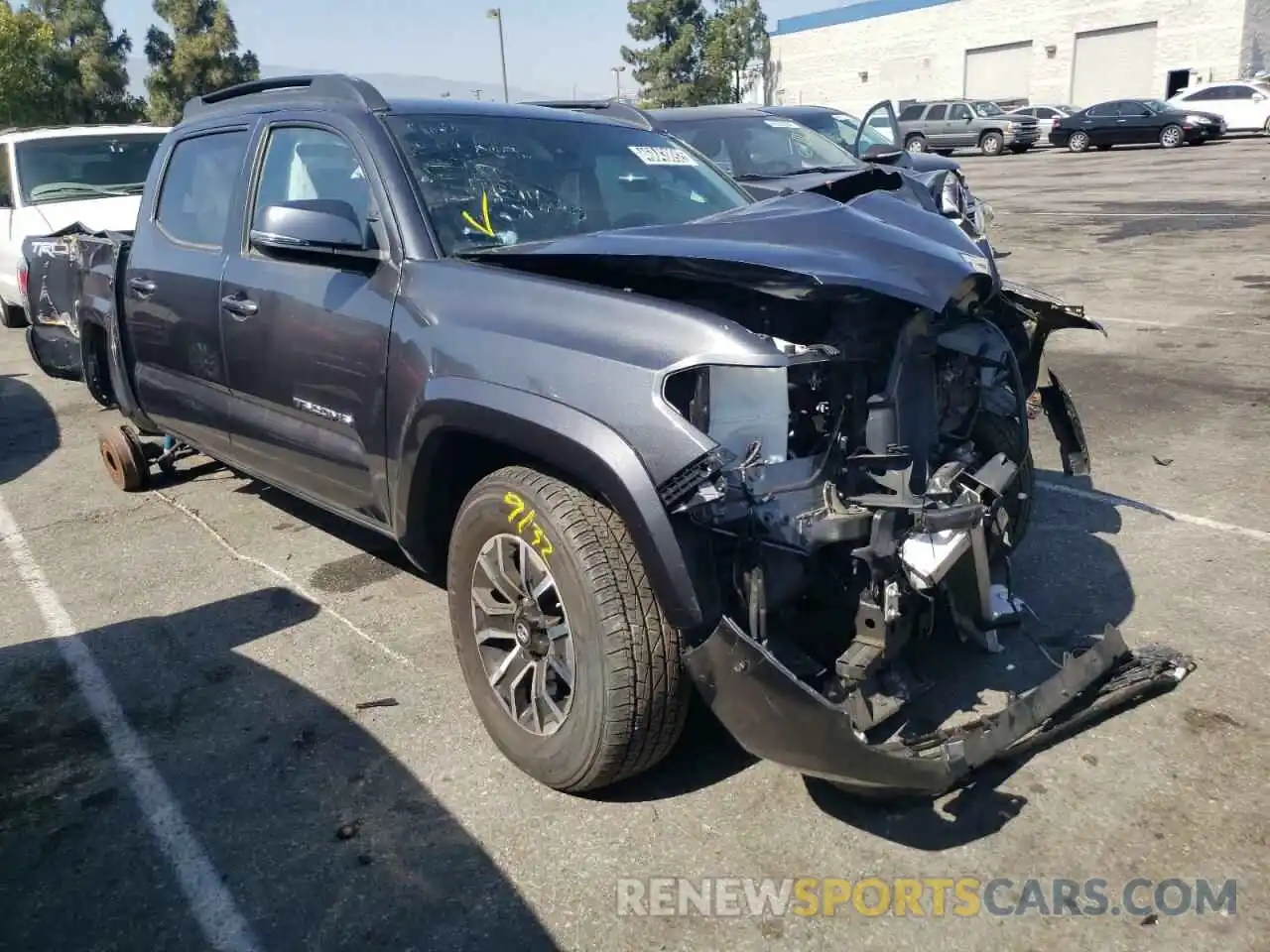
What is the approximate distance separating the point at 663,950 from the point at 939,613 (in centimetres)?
150

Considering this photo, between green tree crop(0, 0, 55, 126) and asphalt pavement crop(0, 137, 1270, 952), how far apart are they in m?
31.2

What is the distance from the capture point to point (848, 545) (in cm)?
269

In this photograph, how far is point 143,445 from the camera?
6113mm

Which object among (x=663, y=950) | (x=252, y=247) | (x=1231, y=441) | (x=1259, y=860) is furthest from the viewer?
(x=1231, y=441)

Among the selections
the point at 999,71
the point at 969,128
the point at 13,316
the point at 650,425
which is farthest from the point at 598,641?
the point at 999,71

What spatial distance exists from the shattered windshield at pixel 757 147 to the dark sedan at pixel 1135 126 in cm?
2610

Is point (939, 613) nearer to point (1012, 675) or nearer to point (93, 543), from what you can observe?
point (1012, 675)

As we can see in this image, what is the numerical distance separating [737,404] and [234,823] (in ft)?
6.16

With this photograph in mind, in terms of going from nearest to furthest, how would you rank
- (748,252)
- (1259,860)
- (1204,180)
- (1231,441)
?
(1259,860)
(748,252)
(1231,441)
(1204,180)

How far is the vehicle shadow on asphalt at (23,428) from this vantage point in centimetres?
690

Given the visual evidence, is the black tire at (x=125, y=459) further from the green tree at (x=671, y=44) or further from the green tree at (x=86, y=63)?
the green tree at (x=671, y=44)

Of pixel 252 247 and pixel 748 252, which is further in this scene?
pixel 252 247

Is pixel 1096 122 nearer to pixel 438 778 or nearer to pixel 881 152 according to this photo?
pixel 881 152

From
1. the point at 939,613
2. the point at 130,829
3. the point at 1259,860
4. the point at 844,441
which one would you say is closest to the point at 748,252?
the point at 844,441
